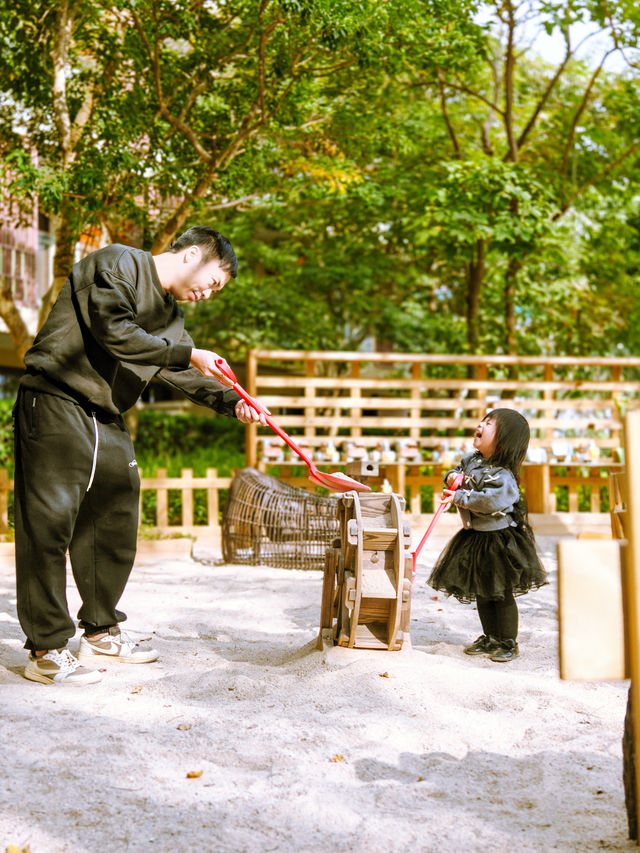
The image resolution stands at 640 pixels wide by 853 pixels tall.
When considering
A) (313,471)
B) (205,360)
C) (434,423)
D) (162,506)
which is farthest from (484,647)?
(434,423)

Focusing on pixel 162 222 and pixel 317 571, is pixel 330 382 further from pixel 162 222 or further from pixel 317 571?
pixel 317 571

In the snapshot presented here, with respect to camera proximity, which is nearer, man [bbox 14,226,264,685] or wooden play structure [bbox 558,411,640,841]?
wooden play structure [bbox 558,411,640,841]

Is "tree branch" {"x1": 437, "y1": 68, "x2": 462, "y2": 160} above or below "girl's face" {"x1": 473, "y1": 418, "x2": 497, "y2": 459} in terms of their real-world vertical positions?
above

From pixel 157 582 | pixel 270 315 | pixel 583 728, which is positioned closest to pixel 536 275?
pixel 270 315

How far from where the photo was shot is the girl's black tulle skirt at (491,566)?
12.9 feet

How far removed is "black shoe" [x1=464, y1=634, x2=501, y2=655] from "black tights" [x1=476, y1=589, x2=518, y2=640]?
3cm

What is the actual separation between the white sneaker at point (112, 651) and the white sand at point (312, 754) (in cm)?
8

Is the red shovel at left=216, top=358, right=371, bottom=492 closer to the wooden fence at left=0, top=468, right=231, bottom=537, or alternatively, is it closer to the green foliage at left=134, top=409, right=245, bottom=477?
the wooden fence at left=0, top=468, right=231, bottom=537

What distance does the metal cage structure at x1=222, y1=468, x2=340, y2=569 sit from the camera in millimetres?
6336

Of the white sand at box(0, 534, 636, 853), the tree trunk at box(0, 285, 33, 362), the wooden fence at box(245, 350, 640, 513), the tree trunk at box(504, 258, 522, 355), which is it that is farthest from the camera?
A: the tree trunk at box(504, 258, 522, 355)

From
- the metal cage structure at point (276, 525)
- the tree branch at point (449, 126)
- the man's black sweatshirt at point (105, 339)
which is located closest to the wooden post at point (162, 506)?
the metal cage structure at point (276, 525)

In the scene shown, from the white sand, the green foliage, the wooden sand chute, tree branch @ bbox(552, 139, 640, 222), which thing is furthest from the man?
the green foliage

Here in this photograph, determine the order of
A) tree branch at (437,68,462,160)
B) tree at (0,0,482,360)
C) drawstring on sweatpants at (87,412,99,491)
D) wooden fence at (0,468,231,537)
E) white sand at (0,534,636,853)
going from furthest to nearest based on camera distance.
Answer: tree branch at (437,68,462,160)
wooden fence at (0,468,231,537)
tree at (0,0,482,360)
drawstring on sweatpants at (87,412,99,491)
white sand at (0,534,636,853)

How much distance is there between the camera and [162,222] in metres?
8.97
